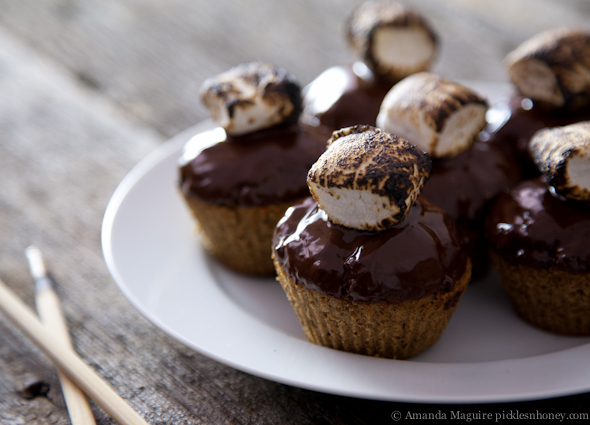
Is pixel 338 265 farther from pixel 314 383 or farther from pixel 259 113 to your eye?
pixel 259 113

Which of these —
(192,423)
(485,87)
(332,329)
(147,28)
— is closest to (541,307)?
(332,329)

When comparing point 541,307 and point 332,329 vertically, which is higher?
point 332,329

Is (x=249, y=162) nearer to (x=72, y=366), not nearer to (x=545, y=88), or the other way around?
(x=72, y=366)

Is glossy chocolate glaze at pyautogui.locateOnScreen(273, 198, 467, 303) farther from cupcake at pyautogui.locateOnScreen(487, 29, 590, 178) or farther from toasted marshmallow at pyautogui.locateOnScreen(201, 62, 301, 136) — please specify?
cupcake at pyautogui.locateOnScreen(487, 29, 590, 178)

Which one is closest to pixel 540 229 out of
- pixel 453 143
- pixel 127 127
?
pixel 453 143

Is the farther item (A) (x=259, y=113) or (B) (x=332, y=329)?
(A) (x=259, y=113)

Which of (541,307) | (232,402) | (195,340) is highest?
(195,340)

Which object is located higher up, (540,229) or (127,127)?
(127,127)

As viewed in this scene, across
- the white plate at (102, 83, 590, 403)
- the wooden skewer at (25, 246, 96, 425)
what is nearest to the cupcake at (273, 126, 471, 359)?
the white plate at (102, 83, 590, 403)
